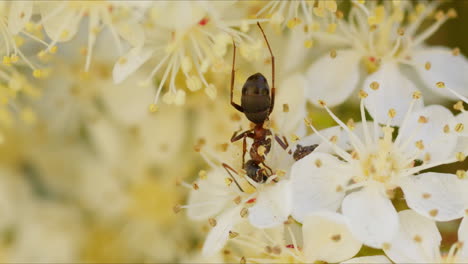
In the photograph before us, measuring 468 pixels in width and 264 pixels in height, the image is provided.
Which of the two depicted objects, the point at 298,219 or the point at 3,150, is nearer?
the point at 298,219

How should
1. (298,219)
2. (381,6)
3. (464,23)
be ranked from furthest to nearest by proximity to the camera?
(464,23)
(381,6)
(298,219)

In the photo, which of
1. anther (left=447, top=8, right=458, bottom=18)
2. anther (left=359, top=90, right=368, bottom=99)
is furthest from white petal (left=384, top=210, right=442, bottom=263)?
anther (left=447, top=8, right=458, bottom=18)

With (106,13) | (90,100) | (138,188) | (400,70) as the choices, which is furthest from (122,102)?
(400,70)

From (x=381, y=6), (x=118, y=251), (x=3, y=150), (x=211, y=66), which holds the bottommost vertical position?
(x=118, y=251)

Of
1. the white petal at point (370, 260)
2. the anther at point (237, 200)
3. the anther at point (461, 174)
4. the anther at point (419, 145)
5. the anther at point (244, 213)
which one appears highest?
the anther at point (419, 145)

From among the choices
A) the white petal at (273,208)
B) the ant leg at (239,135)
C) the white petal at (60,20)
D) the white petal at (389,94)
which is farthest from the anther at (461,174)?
the white petal at (60,20)

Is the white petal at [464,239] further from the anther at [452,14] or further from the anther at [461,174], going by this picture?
the anther at [452,14]

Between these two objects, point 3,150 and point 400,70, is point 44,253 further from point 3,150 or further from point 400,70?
point 400,70
